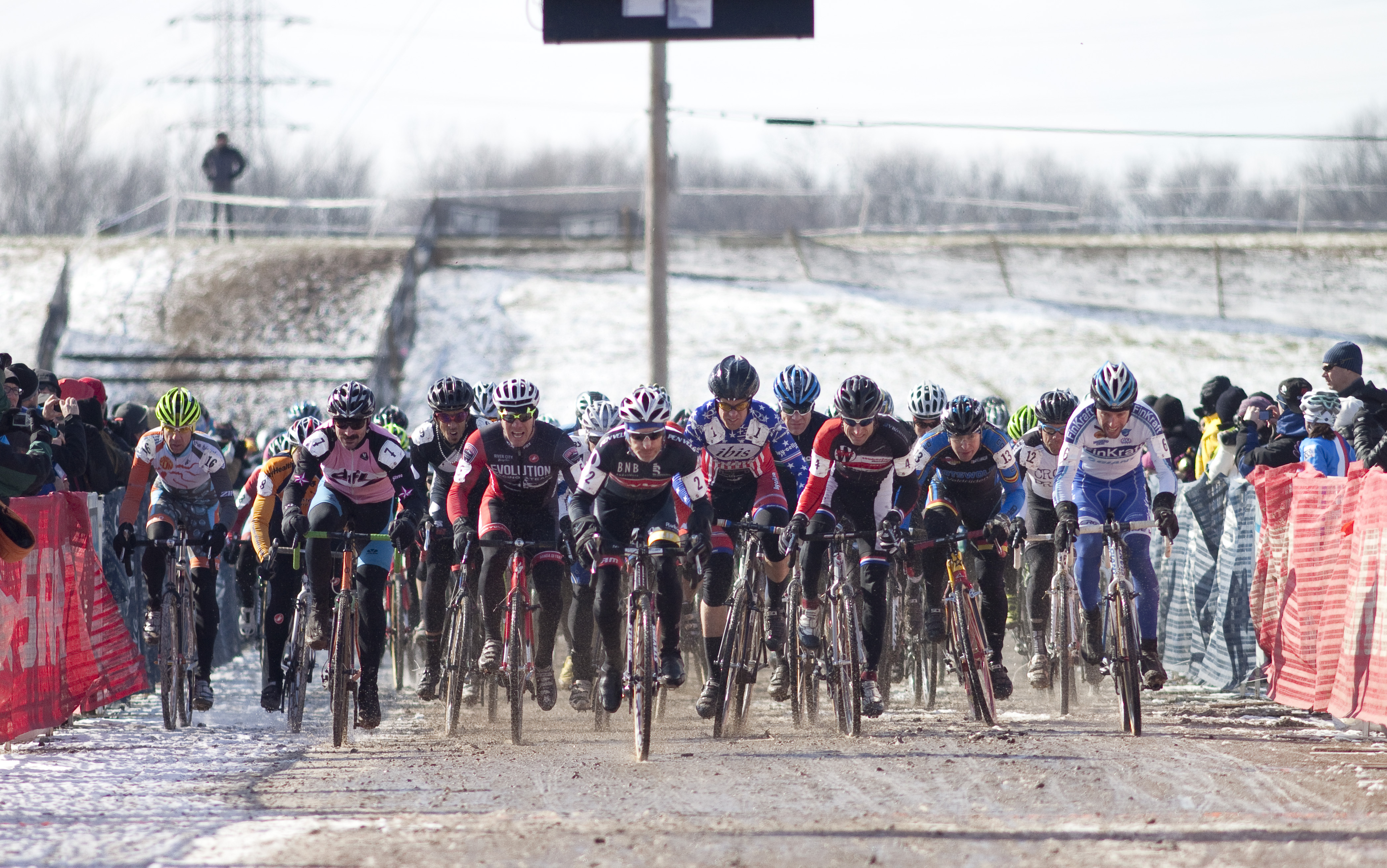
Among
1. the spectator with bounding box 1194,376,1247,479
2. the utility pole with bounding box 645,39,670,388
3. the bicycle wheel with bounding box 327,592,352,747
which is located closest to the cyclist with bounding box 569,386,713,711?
the bicycle wheel with bounding box 327,592,352,747

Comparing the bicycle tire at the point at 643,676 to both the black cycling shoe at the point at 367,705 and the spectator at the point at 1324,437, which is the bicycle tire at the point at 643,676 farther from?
the spectator at the point at 1324,437

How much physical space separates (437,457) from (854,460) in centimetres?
305

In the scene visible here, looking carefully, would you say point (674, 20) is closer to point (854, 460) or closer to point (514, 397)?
point (514, 397)

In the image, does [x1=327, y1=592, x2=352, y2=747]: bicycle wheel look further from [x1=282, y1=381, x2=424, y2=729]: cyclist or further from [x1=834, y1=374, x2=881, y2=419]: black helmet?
[x1=834, y1=374, x2=881, y2=419]: black helmet

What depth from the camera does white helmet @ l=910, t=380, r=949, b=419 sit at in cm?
1126

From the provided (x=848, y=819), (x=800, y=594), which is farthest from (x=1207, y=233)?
(x=848, y=819)

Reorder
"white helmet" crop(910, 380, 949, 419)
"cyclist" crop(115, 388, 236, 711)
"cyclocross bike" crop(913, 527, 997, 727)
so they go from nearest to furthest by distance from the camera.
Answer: "cyclocross bike" crop(913, 527, 997, 727)
"cyclist" crop(115, 388, 236, 711)
"white helmet" crop(910, 380, 949, 419)

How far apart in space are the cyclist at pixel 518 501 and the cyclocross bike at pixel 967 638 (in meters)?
2.28

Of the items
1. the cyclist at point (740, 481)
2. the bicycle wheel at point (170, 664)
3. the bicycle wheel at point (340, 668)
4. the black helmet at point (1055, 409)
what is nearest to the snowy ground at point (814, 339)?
the black helmet at point (1055, 409)

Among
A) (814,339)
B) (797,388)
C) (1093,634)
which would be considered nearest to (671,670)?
(797,388)

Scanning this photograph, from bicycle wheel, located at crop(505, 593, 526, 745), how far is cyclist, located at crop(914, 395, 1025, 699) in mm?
2745

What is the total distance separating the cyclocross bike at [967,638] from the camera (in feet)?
32.5

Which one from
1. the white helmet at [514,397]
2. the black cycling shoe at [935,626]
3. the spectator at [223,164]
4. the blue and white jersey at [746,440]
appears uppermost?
the spectator at [223,164]

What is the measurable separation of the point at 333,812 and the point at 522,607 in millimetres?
2738
